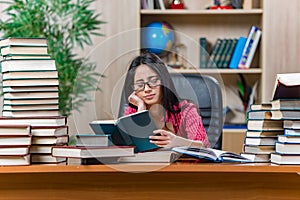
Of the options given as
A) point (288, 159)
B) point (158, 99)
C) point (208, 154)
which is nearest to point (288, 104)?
point (288, 159)

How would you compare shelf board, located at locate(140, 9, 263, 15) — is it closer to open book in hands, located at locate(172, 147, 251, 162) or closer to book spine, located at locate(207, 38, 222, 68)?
book spine, located at locate(207, 38, 222, 68)

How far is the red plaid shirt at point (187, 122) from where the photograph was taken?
1.67 metres

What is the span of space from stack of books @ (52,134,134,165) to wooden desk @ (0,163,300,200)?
0.04 metres

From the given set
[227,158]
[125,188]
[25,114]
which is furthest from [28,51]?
[227,158]

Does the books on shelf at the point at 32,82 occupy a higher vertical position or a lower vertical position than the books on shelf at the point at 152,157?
higher

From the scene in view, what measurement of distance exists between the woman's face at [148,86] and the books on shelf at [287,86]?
33 centimetres

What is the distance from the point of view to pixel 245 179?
5.44 ft

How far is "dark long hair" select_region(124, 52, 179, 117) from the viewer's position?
1646 millimetres

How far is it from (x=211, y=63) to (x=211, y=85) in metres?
1.51

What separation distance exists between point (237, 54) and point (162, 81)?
2.46m

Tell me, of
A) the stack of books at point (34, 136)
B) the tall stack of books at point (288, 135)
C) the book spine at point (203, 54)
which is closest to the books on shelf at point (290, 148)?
the tall stack of books at point (288, 135)

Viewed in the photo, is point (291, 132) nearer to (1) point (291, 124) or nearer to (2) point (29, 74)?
(1) point (291, 124)

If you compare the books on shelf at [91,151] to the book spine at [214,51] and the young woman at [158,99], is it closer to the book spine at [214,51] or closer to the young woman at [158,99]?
the young woman at [158,99]

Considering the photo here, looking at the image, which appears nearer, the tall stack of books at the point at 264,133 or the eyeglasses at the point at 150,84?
the eyeglasses at the point at 150,84
